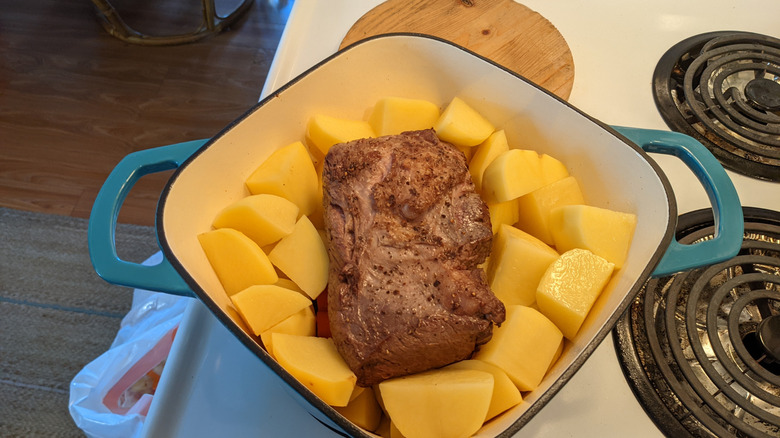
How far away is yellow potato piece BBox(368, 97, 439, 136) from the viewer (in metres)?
1.06

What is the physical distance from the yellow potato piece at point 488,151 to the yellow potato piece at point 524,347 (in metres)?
0.31

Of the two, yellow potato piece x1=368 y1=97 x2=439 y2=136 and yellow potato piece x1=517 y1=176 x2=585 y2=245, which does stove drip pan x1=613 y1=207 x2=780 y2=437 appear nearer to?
yellow potato piece x1=517 y1=176 x2=585 y2=245

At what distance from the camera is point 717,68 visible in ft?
4.27

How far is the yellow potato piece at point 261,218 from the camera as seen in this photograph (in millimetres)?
898

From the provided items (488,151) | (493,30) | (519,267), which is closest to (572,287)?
(519,267)

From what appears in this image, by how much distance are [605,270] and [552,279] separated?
95 millimetres

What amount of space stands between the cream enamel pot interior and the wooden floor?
1419 mm

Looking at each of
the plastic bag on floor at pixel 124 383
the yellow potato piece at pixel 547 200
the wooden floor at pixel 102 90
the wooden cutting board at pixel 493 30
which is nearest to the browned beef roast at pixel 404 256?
the yellow potato piece at pixel 547 200

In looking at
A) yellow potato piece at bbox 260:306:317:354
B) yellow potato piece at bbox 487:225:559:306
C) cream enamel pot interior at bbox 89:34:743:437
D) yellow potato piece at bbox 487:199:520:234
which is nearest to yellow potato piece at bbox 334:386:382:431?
cream enamel pot interior at bbox 89:34:743:437

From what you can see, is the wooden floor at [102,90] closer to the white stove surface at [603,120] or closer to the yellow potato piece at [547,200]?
the white stove surface at [603,120]

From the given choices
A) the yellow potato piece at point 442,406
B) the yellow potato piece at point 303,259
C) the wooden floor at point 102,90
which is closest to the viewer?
the yellow potato piece at point 442,406

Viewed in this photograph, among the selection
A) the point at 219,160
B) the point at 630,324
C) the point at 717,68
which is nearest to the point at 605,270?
the point at 630,324

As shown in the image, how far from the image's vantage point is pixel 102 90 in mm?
2504

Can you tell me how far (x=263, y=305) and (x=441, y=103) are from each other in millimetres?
585
